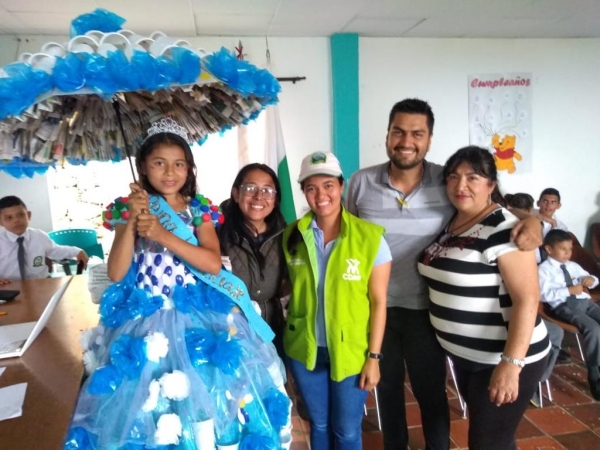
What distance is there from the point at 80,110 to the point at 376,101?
3.28 metres

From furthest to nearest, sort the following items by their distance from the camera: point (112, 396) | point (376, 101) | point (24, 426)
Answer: point (376, 101) → point (112, 396) → point (24, 426)

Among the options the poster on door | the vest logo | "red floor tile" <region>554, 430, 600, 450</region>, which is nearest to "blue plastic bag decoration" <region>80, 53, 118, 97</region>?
the vest logo

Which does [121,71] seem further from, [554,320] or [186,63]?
[554,320]

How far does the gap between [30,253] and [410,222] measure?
9.20 feet

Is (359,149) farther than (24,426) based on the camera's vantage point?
Yes

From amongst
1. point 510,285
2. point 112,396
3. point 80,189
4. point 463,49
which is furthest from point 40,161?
point 463,49

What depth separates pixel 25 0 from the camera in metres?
2.83

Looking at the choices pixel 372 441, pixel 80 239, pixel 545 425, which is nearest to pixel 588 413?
pixel 545 425

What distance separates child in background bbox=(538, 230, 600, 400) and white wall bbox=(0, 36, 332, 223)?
2183 millimetres

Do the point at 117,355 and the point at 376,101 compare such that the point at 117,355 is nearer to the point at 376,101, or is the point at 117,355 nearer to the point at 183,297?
the point at 183,297

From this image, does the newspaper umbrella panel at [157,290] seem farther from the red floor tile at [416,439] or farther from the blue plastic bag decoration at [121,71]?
the red floor tile at [416,439]

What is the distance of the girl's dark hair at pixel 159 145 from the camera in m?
1.34

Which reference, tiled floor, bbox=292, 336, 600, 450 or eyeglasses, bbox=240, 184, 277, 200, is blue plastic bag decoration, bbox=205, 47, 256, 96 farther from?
tiled floor, bbox=292, 336, 600, 450

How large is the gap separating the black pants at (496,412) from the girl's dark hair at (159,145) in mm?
1201
